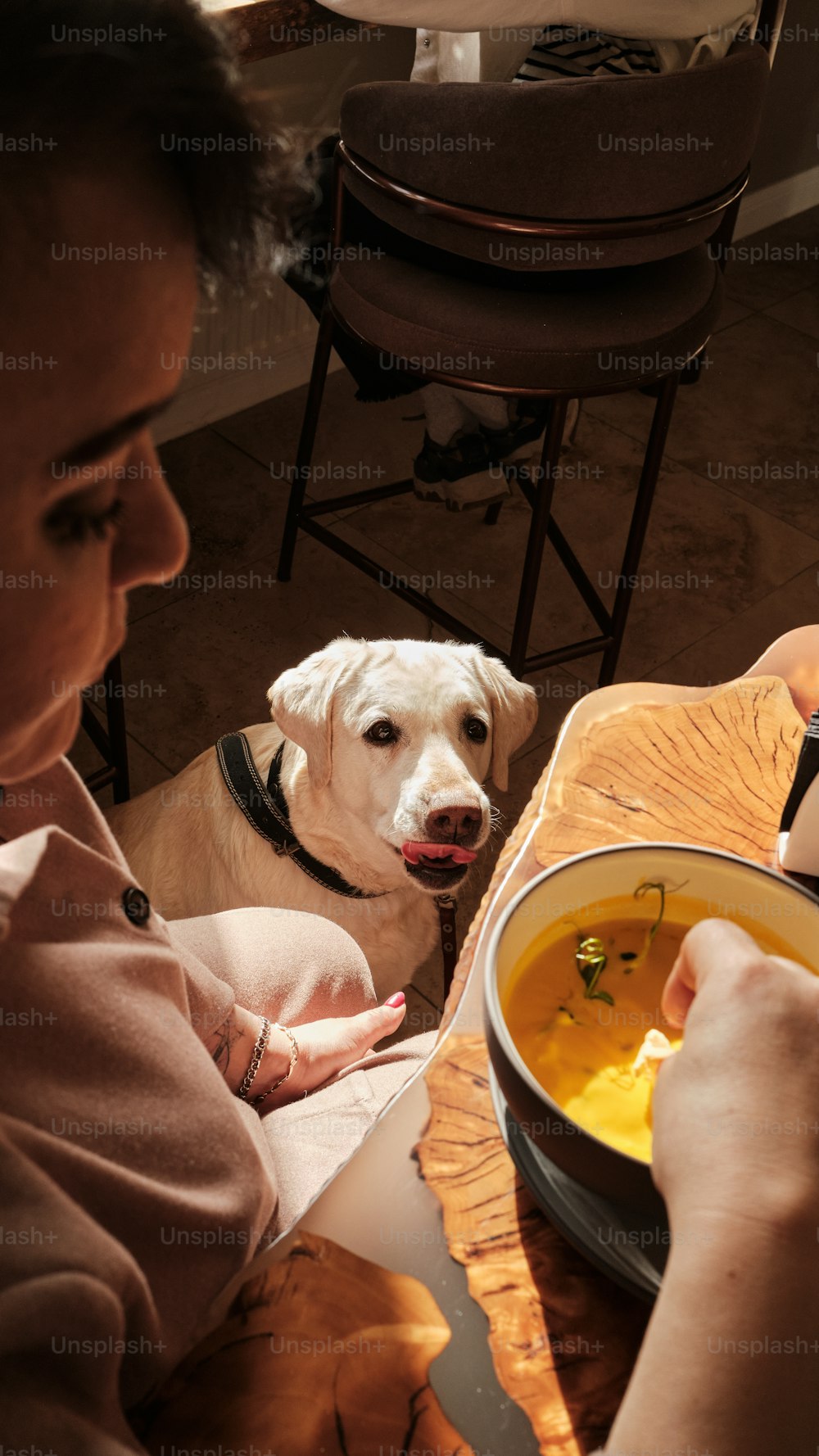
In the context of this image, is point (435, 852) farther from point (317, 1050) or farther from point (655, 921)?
point (655, 921)

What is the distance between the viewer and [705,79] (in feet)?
5.36

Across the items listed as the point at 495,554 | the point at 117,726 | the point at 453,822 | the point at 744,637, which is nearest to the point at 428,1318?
the point at 453,822

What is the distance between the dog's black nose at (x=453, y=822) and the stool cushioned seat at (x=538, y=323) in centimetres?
70

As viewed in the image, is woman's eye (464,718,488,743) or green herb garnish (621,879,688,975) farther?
woman's eye (464,718,488,743)

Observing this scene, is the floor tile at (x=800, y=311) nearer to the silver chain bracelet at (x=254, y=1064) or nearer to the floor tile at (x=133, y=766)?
the floor tile at (x=133, y=766)

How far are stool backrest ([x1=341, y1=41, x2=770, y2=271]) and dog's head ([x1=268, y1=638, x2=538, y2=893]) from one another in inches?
25.4

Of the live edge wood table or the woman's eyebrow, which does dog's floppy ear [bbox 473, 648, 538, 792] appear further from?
the woman's eyebrow

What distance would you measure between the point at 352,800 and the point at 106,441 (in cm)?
120

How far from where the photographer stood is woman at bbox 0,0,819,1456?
20.1 inches

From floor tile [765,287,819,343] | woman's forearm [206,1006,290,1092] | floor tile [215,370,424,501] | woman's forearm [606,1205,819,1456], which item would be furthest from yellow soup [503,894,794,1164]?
floor tile [765,287,819,343]

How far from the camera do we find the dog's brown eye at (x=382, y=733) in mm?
1673

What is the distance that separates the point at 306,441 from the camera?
258 cm

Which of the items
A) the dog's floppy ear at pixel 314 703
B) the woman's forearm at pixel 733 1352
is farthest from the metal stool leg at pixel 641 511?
the woman's forearm at pixel 733 1352

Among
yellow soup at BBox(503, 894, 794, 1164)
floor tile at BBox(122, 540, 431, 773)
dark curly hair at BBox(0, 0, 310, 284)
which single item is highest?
dark curly hair at BBox(0, 0, 310, 284)
